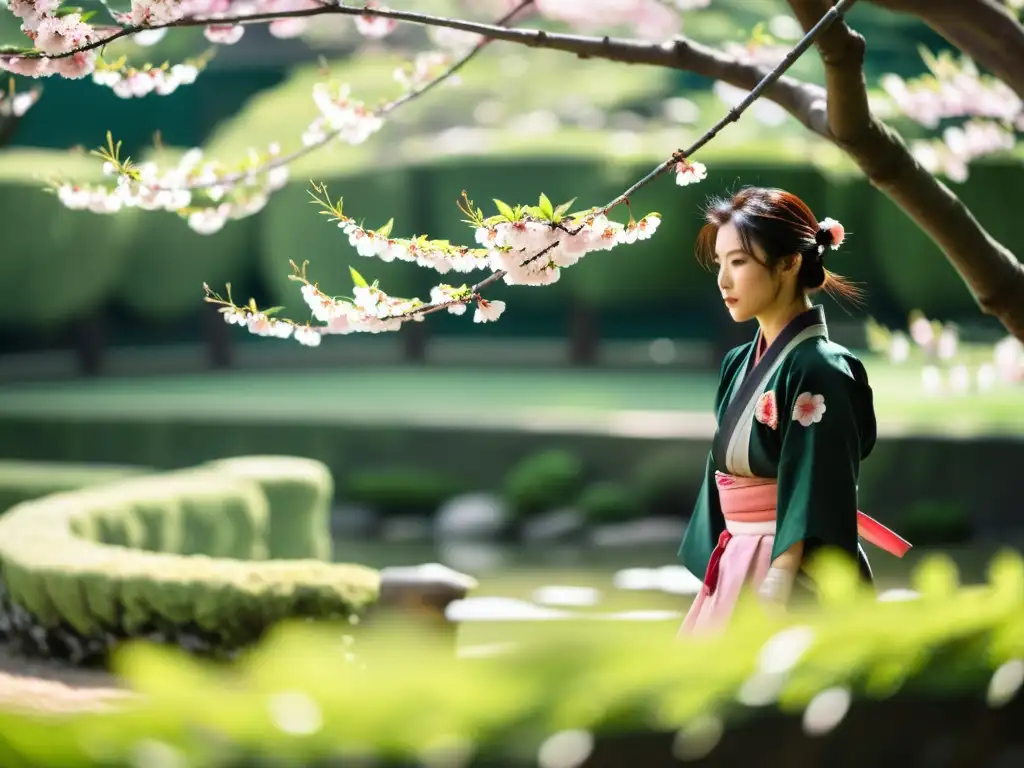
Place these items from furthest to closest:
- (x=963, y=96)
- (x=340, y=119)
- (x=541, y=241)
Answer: (x=963, y=96), (x=340, y=119), (x=541, y=241)

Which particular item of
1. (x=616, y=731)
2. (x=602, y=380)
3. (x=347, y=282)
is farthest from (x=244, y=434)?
(x=616, y=731)

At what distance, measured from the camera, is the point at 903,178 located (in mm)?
3652

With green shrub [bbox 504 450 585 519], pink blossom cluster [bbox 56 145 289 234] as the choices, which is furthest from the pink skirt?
green shrub [bbox 504 450 585 519]

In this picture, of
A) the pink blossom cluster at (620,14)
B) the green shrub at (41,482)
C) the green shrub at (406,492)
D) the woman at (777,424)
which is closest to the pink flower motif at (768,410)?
the woman at (777,424)

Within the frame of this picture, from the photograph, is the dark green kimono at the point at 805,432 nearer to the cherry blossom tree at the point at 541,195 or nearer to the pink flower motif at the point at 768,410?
the pink flower motif at the point at 768,410

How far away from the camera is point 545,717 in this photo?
168 cm

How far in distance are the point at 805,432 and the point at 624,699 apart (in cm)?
145

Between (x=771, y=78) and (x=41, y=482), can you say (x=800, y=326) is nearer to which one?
(x=771, y=78)

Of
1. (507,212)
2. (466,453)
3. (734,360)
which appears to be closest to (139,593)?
(734,360)

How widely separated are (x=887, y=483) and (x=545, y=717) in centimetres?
1116

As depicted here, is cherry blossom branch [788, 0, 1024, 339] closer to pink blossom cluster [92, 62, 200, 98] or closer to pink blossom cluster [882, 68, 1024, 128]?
pink blossom cluster [92, 62, 200, 98]

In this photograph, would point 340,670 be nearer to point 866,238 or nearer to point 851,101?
point 851,101

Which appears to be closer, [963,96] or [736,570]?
[736,570]

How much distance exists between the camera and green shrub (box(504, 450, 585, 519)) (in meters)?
13.1
